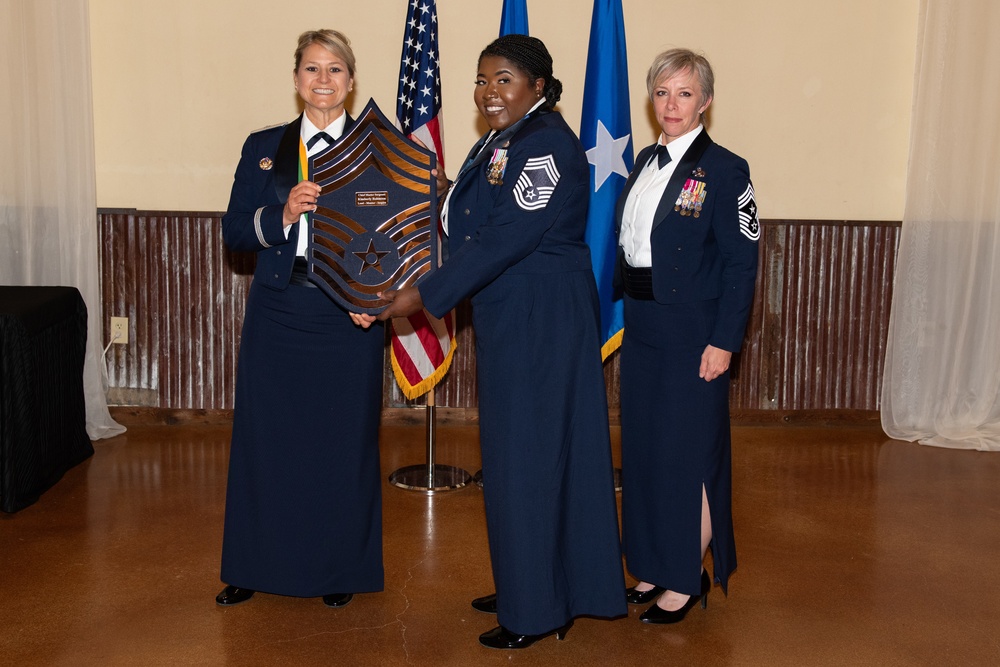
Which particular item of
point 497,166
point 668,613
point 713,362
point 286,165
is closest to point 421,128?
point 286,165

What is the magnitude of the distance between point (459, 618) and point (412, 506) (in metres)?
1.08

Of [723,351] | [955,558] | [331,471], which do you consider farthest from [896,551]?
[331,471]

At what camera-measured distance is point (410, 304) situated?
2.78m

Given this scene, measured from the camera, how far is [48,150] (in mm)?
4863

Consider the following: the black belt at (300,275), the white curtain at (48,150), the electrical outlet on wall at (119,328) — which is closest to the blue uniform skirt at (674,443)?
the black belt at (300,275)

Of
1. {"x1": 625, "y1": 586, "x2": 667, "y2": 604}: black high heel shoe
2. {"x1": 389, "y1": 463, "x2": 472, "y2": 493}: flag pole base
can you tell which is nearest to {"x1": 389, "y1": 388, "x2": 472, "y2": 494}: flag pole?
{"x1": 389, "y1": 463, "x2": 472, "y2": 493}: flag pole base

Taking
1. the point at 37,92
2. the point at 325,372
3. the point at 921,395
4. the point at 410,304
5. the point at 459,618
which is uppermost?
the point at 37,92

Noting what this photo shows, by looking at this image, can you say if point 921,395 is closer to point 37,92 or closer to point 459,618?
point 459,618

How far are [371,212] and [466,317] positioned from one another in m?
2.36

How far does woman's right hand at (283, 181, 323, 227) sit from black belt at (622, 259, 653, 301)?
3.03 feet

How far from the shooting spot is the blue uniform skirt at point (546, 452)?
2705mm

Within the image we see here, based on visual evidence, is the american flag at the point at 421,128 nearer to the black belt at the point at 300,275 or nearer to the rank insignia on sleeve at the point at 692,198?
the black belt at the point at 300,275

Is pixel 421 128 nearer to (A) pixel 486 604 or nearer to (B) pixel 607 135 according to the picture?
(B) pixel 607 135

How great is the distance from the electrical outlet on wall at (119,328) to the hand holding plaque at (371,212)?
274cm
